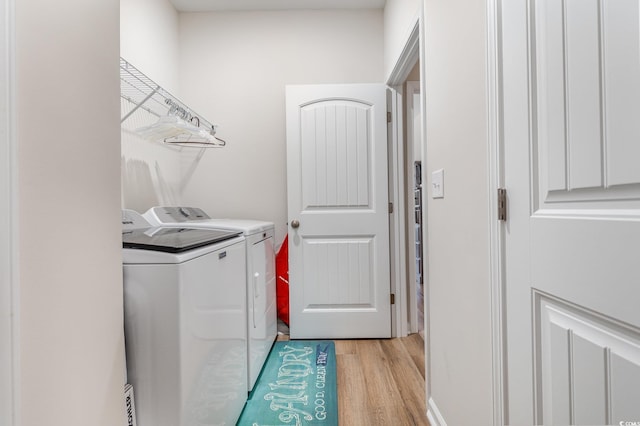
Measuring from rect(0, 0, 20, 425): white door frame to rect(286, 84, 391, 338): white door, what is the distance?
1789 mm

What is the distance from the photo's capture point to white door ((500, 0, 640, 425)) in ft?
1.70

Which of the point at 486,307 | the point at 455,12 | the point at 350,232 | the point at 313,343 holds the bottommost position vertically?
the point at 313,343

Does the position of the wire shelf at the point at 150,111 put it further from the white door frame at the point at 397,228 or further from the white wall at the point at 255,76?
the white door frame at the point at 397,228

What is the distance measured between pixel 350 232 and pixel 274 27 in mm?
1792

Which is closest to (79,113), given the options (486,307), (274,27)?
(486,307)

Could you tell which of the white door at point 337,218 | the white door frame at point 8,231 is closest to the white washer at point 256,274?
the white door at point 337,218

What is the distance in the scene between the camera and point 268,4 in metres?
2.47

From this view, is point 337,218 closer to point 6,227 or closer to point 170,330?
point 170,330

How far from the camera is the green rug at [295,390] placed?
147 centimetres

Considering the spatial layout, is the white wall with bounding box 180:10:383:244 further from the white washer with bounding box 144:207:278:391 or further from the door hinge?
the door hinge

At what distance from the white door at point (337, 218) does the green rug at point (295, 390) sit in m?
0.27

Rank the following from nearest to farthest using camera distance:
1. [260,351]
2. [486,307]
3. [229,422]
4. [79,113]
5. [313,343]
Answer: [79,113], [486,307], [229,422], [260,351], [313,343]

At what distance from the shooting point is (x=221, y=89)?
256 centimetres

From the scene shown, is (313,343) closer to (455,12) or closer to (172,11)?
(455,12)
